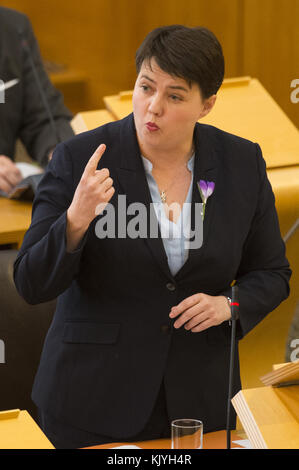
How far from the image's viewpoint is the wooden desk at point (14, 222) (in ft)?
8.57

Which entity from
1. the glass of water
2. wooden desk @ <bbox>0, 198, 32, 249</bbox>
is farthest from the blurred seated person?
the glass of water

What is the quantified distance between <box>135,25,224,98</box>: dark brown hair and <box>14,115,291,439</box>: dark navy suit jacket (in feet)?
0.57

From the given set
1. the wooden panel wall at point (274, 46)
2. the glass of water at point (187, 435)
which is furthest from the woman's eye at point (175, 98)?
the wooden panel wall at point (274, 46)

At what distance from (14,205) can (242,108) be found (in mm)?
841

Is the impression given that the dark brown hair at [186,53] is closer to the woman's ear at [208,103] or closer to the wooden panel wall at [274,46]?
the woman's ear at [208,103]

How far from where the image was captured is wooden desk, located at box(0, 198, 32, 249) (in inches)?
103

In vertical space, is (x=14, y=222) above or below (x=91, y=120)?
below

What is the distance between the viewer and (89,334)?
5.32 ft

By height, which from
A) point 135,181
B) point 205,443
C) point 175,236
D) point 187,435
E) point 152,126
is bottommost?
point 205,443

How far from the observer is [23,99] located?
3354 millimetres

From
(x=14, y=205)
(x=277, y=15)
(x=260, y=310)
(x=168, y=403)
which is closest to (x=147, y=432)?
(x=168, y=403)

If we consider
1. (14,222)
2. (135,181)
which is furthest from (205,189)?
(14,222)

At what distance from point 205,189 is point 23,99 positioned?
A: 183cm

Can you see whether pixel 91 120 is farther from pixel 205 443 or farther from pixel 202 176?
pixel 205 443
